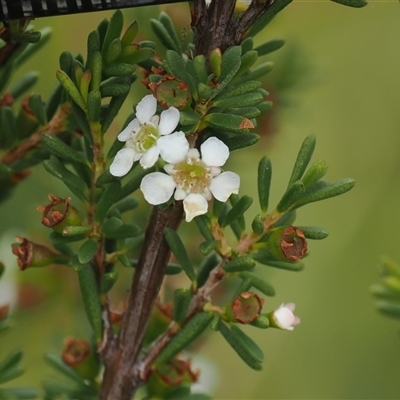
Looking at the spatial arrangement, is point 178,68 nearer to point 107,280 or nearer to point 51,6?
point 51,6

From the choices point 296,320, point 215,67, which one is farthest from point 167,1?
point 296,320

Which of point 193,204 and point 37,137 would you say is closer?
point 193,204

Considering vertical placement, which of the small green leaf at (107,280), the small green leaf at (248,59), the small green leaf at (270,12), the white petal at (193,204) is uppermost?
the small green leaf at (270,12)

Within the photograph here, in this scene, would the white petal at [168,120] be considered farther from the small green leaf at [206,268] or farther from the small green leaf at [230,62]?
the small green leaf at [206,268]

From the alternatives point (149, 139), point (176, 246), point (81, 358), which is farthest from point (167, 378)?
point (149, 139)

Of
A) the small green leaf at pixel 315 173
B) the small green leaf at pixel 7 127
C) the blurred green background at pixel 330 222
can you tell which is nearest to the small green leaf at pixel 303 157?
the small green leaf at pixel 315 173

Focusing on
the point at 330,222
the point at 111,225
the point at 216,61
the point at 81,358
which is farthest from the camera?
the point at 330,222

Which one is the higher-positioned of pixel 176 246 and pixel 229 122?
pixel 229 122

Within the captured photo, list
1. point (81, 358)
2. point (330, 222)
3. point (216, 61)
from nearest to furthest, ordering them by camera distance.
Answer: point (216, 61) < point (81, 358) < point (330, 222)
